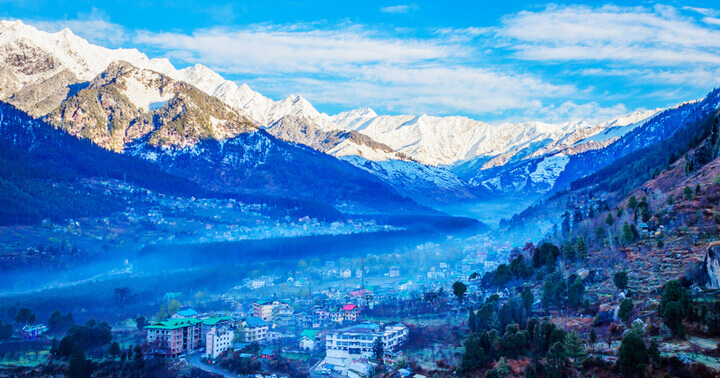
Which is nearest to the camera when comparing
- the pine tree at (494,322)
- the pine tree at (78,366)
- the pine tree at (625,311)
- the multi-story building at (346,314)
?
the pine tree at (625,311)

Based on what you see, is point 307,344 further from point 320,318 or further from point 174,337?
point 174,337

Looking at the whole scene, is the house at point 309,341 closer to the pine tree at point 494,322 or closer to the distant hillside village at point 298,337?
the distant hillside village at point 298,337

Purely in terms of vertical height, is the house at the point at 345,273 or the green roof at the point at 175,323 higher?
the house at the point at 345,273

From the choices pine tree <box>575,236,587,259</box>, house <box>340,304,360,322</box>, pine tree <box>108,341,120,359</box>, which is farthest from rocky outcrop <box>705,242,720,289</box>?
pine tree <box>108,341,120,359</box>

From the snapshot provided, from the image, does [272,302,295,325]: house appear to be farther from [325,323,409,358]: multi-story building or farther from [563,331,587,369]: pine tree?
[563,331,587,369]: pine tree

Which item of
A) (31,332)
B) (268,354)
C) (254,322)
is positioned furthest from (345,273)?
(268,354)

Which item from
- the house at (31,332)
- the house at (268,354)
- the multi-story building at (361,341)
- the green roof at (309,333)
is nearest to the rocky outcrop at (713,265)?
the multi-story building at (361,341)

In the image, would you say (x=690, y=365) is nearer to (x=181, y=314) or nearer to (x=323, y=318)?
(x=323, y=318)
